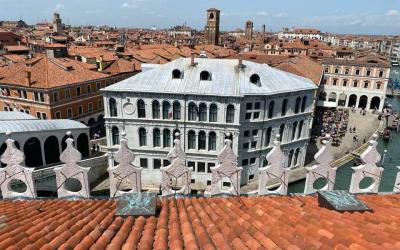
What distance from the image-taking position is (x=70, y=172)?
12.3 meters

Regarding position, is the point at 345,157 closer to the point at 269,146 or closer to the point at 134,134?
the point at 269,146

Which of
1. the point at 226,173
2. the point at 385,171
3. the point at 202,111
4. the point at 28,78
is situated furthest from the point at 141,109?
the point at 385,171

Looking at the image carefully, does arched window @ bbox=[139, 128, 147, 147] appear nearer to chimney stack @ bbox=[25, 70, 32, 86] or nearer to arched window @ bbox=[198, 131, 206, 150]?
arched window @ bbox=[198, 131, 206, 150]

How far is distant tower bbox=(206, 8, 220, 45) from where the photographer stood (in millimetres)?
118481

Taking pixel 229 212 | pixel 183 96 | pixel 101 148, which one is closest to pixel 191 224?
pixel 229 212

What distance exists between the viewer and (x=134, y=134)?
34500 mm

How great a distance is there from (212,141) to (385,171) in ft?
83.1

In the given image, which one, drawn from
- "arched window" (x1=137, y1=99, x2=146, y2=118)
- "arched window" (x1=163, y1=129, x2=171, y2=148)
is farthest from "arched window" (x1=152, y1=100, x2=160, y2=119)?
"arched window" (x1=163, y1=129, x2=171, y2=148)

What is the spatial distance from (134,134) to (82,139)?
5673 millimetres

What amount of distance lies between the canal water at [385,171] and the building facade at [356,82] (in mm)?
14487

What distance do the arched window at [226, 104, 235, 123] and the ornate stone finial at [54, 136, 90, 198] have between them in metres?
21.4

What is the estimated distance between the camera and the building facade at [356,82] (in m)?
68.9

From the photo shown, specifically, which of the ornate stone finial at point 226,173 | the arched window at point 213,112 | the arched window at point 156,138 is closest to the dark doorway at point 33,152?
the arched window at point 156,138

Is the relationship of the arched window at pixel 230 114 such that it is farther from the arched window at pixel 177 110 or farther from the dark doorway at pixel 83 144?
the dark doorway at pixel 83 144
